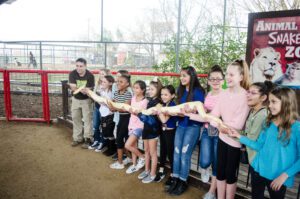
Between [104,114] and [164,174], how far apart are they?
4.98ft

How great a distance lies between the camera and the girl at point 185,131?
338 cm

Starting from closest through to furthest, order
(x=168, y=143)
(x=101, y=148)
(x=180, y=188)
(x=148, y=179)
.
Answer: (x=180, y=188) → (x=168, y=143) → (x=148, y=179) → (x=101, y=148)

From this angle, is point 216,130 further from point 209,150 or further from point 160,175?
point 160,175

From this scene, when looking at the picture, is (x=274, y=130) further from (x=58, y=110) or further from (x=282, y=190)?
(x=58, y=110)

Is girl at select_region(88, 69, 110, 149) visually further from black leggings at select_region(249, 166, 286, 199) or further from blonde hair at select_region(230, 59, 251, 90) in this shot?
black leggings at select_region(249, 166, 286, 199)

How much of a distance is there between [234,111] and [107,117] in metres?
2.49

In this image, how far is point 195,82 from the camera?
340 centimetres

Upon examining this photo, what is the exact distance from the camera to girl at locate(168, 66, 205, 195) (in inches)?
133

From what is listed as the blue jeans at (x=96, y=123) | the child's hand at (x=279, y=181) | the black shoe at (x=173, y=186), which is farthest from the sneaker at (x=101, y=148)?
the child's hand at (x=279, y=181)

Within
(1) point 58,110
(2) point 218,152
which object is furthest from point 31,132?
(2) point 218,152

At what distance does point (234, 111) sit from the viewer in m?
2.81

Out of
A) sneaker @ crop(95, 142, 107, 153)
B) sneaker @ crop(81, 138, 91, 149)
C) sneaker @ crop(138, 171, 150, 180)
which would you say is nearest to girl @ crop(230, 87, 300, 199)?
sneaker @ crop(138, 171, 150, 180)

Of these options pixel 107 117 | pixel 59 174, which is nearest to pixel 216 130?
pixel 107 117

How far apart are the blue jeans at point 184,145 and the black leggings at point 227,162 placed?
0.52m
